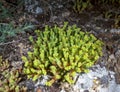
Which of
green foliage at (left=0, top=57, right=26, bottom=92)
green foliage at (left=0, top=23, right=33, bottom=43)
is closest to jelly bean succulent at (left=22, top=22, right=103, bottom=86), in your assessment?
green foliage at (left=0, top=57, right=26, bottom=92)

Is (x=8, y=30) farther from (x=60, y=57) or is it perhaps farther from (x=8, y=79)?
(x=60, y=57)

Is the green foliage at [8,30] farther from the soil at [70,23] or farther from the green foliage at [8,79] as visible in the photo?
the green foliage at [8,79]

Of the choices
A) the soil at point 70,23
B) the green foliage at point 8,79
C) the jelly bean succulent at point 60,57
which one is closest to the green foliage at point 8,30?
the soil at point 70,23

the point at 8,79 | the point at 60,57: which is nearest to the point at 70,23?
the point at 60,57

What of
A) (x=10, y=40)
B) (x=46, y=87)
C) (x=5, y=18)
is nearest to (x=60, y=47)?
(x=46, y=87)

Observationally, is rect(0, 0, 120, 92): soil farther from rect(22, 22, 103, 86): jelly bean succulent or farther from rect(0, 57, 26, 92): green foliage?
rect(22, 22, 103, 86): jelly bean succulent

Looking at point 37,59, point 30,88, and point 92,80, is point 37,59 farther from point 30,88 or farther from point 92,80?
point 92,80
